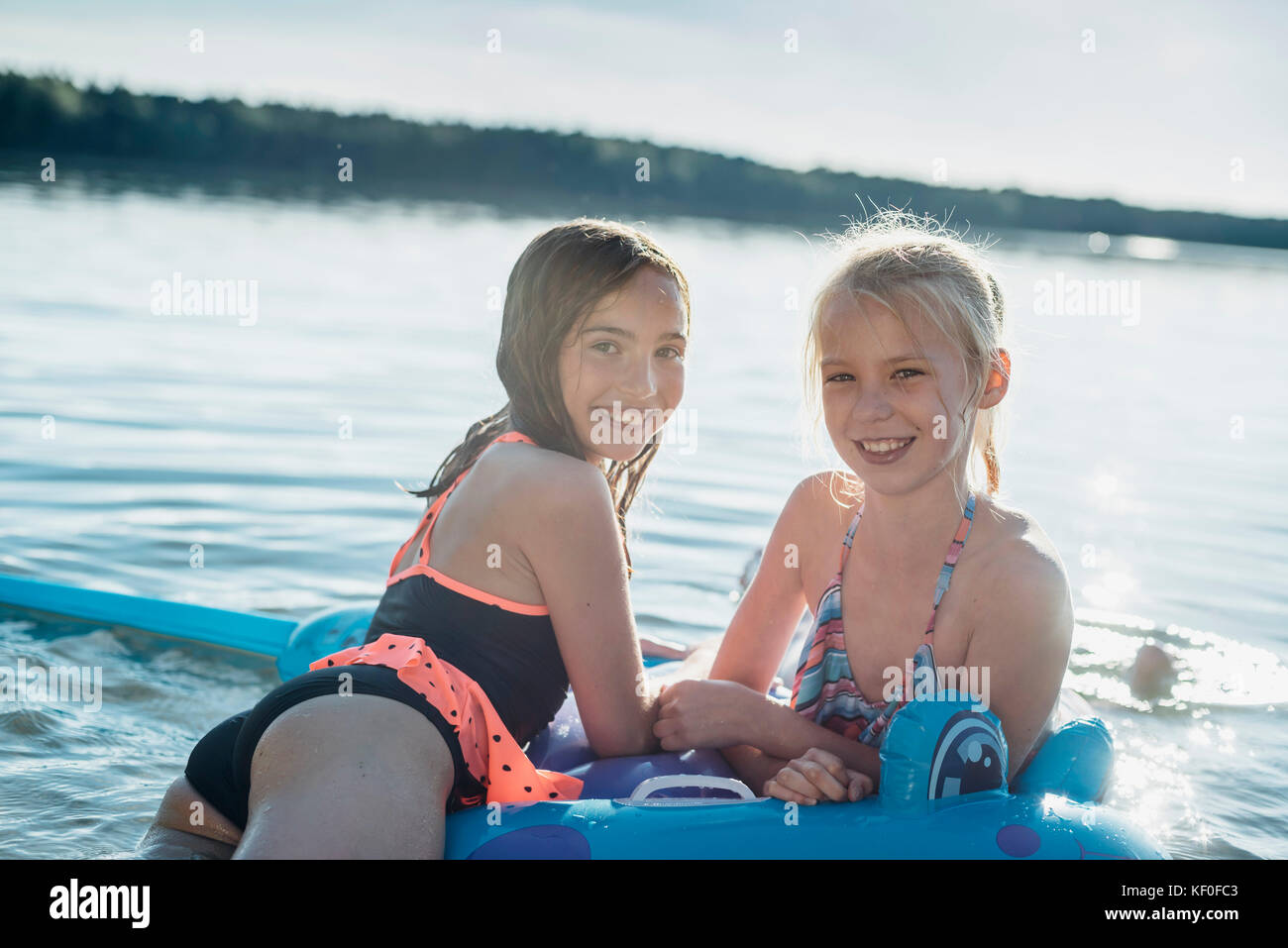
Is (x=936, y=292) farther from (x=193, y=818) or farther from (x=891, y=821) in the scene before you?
(x=193, y=818)

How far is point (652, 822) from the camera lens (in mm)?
2084

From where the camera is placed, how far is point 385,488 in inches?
235

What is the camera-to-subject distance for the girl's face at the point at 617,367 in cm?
245

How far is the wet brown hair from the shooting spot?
243 centimetres

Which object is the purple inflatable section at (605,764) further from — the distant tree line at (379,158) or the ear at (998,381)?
the distant tree line at (379,158)

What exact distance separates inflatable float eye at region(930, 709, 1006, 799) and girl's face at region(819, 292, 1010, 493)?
19.5 inches

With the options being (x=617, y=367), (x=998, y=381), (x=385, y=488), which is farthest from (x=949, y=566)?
(x=385, y=488)

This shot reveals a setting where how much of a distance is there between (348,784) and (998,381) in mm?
1405

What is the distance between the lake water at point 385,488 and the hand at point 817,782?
2.26 ft

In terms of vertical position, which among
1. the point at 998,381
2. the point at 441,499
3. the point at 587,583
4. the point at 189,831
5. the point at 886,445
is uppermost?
the point at 998,381

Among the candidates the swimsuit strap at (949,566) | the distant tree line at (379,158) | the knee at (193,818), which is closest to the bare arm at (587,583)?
Result: the swimsuit strap at (949,566)
